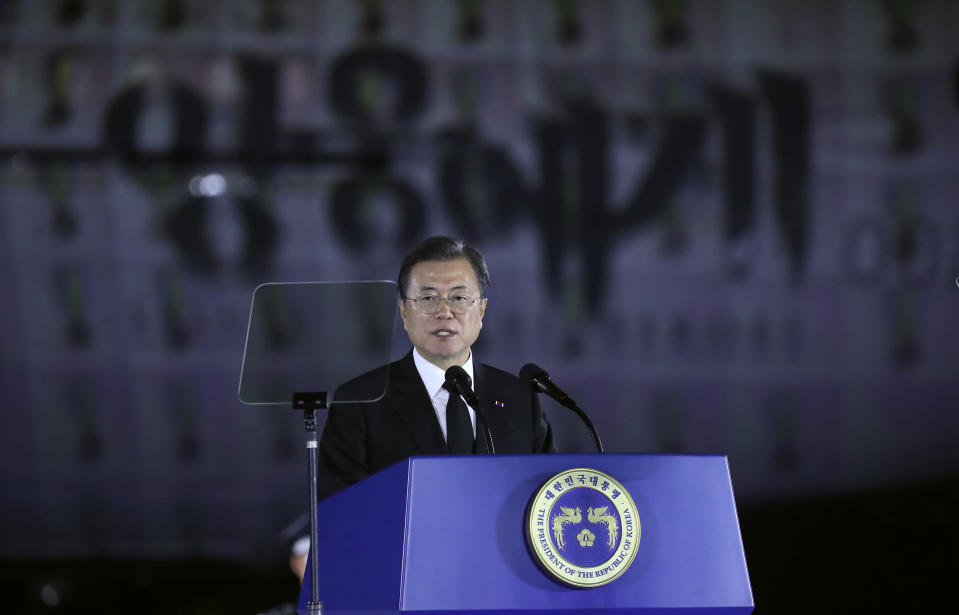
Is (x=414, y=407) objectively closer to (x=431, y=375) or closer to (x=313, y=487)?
(x=431, y=375)

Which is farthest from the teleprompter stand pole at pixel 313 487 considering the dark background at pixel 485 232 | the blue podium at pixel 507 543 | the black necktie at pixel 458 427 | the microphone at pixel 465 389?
the dark background at pixel 485 232

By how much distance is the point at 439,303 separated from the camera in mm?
1914

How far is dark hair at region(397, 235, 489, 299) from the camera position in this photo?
1945 millimetres

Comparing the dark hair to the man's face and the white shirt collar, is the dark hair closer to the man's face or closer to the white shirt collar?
the man's face

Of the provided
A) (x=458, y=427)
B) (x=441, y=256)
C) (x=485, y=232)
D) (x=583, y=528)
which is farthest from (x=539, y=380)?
(x=485, y=232)

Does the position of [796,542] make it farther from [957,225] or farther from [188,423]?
[188,423]

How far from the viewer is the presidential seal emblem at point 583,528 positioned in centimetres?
134

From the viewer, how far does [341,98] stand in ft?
18.3

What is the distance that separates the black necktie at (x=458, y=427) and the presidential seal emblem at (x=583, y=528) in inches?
21.2

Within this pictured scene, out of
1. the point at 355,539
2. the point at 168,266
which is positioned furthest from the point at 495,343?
the point at 355,539

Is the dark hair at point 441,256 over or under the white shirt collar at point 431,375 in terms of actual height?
over

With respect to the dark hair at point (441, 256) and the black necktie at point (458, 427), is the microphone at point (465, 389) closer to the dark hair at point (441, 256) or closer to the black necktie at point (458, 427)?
the black necktie at point (458, 427)

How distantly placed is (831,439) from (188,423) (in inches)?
146

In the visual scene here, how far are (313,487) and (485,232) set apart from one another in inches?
161
